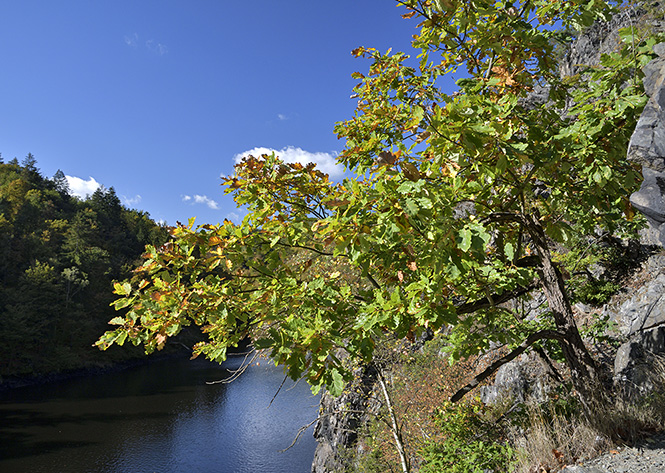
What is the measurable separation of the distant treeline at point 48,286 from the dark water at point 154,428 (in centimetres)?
427

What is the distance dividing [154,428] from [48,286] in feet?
68.4

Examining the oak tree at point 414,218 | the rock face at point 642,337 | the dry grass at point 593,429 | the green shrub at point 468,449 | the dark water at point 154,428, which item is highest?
the oak tree at point 414,218

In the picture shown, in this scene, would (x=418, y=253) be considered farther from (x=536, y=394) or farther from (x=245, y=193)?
(x=536, y=394)

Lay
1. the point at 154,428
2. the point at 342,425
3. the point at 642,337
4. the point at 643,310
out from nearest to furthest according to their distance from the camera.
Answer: the point at 642,337 → the point at 643,310 → the point at 342,425 → the point at 154,428

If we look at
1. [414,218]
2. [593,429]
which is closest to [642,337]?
[593,429]

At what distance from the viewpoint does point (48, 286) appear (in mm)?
32188

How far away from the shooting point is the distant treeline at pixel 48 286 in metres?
29.2

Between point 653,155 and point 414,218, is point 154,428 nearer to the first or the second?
point 414,218

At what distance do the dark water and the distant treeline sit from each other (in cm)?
427

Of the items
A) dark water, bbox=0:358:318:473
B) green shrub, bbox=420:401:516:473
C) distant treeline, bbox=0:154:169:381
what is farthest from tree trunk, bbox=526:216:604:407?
distant treeline, bbox=0:154:169:381

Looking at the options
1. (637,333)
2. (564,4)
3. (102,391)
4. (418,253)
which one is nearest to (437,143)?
(418,253)

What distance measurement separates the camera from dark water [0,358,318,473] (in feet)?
49.8

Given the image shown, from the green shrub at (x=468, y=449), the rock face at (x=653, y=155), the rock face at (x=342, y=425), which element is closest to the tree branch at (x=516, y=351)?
the rock face at (x=653, y=155)

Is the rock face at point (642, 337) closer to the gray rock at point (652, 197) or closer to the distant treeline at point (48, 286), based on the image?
the gray rock at point (652, 197)
